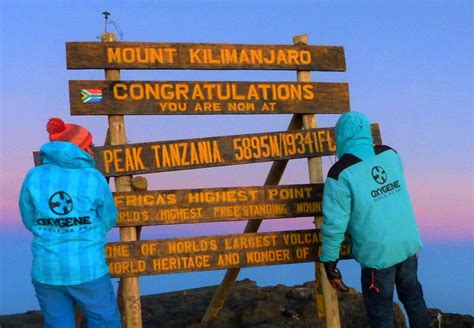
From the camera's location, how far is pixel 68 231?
515 cm

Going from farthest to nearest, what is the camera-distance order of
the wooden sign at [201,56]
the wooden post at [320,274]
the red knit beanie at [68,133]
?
the wooden post at [320,274] < the wooden sign at [201,56] < the red knit beanie at [68,133]

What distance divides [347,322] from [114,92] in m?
4.72

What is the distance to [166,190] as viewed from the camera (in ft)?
23.2

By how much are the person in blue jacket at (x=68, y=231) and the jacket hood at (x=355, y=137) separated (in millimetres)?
2406

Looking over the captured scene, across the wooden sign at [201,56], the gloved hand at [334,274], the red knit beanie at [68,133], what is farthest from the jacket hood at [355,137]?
the red knit beanie at [68,133]

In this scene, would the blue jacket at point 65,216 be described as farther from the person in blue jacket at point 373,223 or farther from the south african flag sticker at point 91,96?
the person in blue jacket at point 373,223

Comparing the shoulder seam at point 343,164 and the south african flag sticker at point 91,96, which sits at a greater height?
the south african flag sticker at point 91,96

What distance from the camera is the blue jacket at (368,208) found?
5.79 metres

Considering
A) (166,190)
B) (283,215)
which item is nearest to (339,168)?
(283,215)

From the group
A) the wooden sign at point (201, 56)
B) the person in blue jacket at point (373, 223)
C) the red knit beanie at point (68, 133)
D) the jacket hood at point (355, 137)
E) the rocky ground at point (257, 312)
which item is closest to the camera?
the red knit beanie at point (68, 133)

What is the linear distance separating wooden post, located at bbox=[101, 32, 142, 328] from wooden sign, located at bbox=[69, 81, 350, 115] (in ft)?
0.41

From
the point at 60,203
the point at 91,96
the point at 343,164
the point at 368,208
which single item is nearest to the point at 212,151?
the point at 91,96

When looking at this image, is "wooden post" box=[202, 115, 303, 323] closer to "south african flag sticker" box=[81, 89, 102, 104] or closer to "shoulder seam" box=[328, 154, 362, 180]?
"shoulder seam" box=[328, 154, 362, 180]

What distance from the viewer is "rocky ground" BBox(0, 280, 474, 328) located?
8734mm
